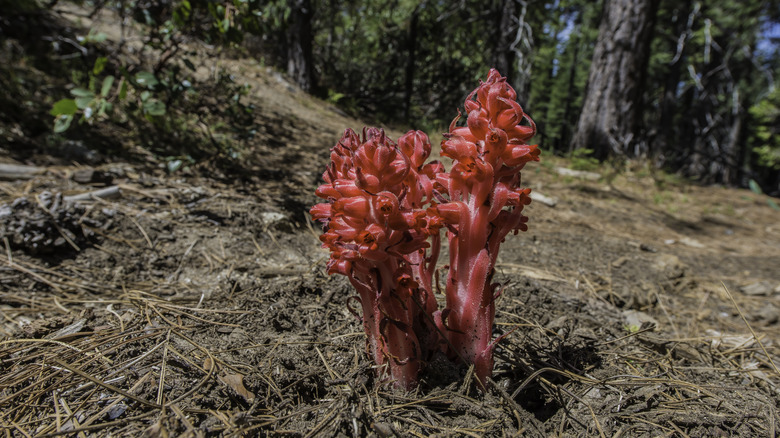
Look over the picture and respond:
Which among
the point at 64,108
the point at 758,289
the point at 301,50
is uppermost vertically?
the point at 301,50

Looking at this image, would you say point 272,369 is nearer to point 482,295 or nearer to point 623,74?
point 482,295

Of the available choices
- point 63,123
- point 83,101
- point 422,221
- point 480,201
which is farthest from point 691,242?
point 63,123

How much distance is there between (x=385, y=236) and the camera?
1.00 meters

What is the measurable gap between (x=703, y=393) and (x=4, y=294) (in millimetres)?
2678

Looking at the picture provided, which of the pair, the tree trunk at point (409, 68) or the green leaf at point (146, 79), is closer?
the green leaf at point (146, 79)

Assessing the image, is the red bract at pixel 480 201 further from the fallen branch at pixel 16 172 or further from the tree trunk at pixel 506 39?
the tree trunk at pixel 506 39

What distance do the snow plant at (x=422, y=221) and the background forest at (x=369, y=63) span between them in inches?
89.8

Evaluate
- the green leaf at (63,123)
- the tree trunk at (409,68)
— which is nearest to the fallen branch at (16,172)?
the green leaf at (63,123)

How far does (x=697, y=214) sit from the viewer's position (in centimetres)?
470

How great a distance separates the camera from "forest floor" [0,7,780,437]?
3.71 feet

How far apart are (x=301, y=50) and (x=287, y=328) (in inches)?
254

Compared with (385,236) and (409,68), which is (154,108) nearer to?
(385,236)

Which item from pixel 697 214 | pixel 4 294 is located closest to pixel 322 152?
pixel 4 294

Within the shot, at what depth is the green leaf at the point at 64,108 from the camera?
98.7 inches
